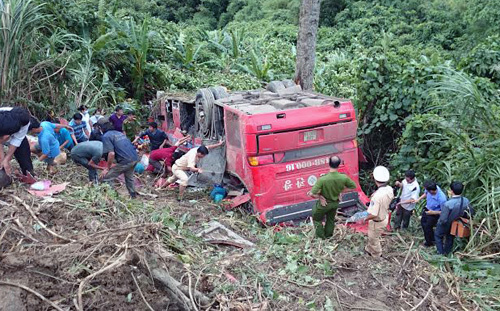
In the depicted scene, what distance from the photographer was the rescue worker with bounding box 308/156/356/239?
259 inches

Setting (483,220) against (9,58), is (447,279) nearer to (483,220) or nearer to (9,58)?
(483,220)

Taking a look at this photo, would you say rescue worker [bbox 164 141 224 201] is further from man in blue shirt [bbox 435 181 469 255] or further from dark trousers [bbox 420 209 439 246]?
man in blue shirt [bbox 435 181 469 255]

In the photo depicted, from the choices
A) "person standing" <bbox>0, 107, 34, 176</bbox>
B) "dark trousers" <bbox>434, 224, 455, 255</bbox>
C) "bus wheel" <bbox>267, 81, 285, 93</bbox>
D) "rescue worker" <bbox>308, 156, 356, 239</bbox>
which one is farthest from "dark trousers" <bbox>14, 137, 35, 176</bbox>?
"dark trousers" <bbox>434, 224, 455, 255</bbox>

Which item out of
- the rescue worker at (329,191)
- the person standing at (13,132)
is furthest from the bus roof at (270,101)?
Answer: the person standing at (13,132)

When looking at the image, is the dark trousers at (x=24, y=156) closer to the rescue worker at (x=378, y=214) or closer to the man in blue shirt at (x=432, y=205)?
the rescue worker at (x=378, y=214)

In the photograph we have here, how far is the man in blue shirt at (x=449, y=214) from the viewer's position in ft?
21.6

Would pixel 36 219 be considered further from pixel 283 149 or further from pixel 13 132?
pixel 283 149

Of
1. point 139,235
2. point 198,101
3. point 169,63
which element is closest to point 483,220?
point 139,235

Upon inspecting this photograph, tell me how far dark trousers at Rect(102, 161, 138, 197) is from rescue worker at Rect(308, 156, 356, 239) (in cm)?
305

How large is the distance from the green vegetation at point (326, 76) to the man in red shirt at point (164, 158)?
241 centimetres

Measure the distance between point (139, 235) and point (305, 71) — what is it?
293 inches

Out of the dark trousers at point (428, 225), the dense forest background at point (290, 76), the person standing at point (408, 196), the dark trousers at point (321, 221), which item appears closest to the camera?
the dark trousers at point (321, 221)

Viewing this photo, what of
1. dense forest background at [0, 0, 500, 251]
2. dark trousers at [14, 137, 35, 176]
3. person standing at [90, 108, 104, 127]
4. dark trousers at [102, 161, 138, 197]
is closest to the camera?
dark trousers at [14, 137, 35, 176]

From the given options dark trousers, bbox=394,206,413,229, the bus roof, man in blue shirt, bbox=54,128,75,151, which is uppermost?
the bus roof
